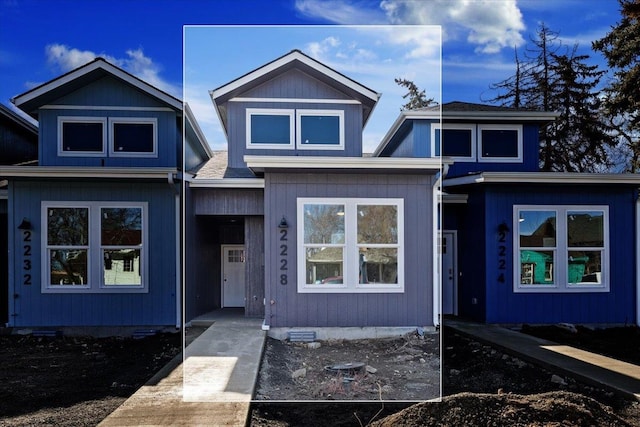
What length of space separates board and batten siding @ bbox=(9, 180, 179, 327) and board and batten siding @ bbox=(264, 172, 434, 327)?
77.5 inches

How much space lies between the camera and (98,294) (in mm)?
7320

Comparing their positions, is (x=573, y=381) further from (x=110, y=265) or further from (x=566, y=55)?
(x=566, y=55)

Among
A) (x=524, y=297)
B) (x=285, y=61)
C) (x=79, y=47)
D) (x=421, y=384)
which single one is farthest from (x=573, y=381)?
(x=79, y=47)

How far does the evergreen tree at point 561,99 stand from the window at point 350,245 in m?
11.3

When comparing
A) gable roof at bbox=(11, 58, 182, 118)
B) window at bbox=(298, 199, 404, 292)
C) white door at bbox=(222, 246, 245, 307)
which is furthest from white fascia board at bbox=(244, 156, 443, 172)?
white door at bbox=(222, 246, 245, 307)

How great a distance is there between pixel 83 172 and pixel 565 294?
8.54 metres

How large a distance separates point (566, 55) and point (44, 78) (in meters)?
16.1

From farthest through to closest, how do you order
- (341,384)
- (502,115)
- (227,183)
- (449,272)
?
(502,115) < (449,272) < (227,183) < (341,384)

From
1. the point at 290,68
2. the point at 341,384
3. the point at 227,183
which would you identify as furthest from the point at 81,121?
the point at 341,384

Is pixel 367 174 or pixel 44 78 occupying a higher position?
pixel 44 78

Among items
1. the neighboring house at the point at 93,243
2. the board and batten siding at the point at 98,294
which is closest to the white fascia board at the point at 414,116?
the neighboring house at the point at 93,243

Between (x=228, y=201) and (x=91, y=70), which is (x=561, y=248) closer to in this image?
(x=228, y=201)

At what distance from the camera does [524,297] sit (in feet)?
25.2

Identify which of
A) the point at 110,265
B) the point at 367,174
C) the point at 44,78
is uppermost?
the point at 44,78
